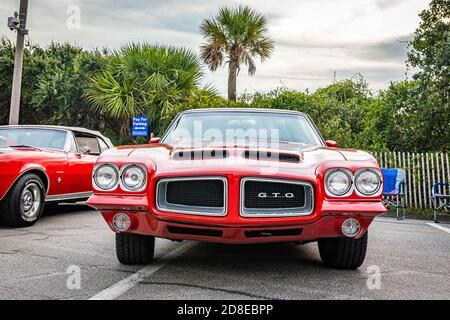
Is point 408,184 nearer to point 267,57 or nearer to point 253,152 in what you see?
point 253,152

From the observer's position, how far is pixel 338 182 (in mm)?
3395

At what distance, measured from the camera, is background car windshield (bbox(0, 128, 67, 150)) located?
6961 millimetres

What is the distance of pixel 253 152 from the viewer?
137 inches

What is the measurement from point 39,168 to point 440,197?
732cm

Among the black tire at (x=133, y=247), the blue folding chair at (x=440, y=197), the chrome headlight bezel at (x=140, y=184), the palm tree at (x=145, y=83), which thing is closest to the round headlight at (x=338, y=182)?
the chrome headlight bezel at (x=140, y=184)

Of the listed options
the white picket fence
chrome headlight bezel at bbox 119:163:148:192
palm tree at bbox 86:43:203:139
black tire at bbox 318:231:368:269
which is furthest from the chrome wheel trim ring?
palm tree at bbox 86:43:203:139

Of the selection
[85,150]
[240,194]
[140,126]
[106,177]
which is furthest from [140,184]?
[140,126]

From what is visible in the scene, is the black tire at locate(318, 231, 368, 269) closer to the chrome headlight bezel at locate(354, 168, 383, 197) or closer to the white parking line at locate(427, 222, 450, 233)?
the chrome headlight bezel at locate(354, 168, 383, 197)

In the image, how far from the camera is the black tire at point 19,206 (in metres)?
5.77

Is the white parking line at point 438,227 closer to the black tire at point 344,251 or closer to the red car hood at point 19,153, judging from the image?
the black tire at point 344,251

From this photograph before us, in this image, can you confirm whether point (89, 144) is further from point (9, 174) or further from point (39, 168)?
point (9, 174)

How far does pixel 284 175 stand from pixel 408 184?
845 centimetres

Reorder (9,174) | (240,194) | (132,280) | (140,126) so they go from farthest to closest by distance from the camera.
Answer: (140,126) < (9,174) < (132,280) < (240,194)

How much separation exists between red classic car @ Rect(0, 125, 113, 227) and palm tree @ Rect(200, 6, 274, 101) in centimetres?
1231
